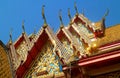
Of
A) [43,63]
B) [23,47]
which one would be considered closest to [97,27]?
[23,47]

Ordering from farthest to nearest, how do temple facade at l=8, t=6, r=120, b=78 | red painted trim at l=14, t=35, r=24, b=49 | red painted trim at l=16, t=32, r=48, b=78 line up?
red painted trim at l=14, t=35, r=24, b=49 < red painted trim at l=16, t=32, r=48, b=78 < temple facade at l=8, t=6, r=120, b=78

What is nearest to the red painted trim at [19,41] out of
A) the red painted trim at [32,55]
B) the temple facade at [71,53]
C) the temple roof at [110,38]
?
the temple facade at [71,53]

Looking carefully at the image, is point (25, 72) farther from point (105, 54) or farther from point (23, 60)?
point (105, 54)

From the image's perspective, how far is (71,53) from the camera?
40.8 ft

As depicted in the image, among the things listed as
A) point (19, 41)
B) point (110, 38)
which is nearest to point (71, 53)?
point (110, 38)

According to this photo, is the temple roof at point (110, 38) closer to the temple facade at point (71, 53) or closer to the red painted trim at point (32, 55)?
the temple facade at point (71, 53)

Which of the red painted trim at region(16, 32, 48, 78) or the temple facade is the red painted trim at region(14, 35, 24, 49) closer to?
the temple facade

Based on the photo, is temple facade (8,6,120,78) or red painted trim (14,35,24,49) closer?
temple facade (8,6,120,78)

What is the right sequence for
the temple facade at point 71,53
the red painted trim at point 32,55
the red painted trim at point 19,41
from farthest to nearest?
the red painted trim at point 19,41 < the red painted trim at point 32,55 < the temple facade at point 71,53

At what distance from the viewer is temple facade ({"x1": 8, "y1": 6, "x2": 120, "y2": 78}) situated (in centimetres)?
906

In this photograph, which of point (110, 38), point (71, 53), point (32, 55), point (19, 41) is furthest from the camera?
point (19, 41)

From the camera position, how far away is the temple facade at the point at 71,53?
906 cm

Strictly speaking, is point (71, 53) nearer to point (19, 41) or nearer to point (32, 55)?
point (32, 55)

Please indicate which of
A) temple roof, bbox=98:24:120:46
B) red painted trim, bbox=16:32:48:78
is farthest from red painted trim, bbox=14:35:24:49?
temple roof, bbox=98:24:120:46
